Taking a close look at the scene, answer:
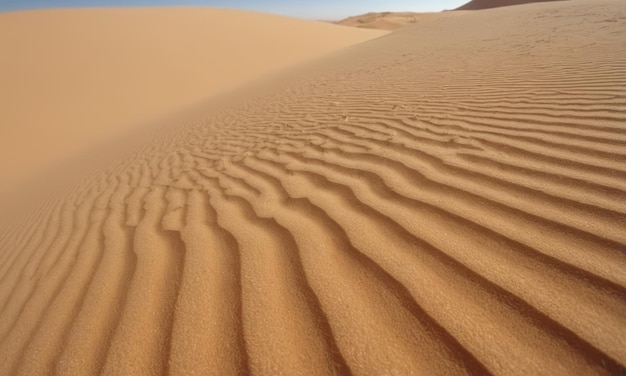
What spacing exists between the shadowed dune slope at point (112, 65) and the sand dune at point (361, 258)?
6.58 m

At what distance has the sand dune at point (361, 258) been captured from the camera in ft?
4.03

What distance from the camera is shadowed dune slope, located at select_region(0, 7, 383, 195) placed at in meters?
10.7

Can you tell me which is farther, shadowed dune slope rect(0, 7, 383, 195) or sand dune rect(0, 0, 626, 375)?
shadowed dune slope rect(0, 7, 383, 195)

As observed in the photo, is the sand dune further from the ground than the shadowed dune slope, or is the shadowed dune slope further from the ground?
the sand dune

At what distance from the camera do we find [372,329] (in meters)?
1.30

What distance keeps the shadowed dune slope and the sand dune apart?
6579 millimetres

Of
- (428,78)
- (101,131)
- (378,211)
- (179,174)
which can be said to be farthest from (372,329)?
(101,131)

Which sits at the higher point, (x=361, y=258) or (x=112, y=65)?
(x=361, y=258)

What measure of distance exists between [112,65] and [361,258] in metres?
18.8

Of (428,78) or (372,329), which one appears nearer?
(372,329)

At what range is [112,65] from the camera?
16688mm

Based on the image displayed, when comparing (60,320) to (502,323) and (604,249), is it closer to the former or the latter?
(502,323)

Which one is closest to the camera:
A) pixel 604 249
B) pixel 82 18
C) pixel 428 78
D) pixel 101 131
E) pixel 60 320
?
pixel 604 249

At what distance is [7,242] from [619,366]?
4602 millimetres
